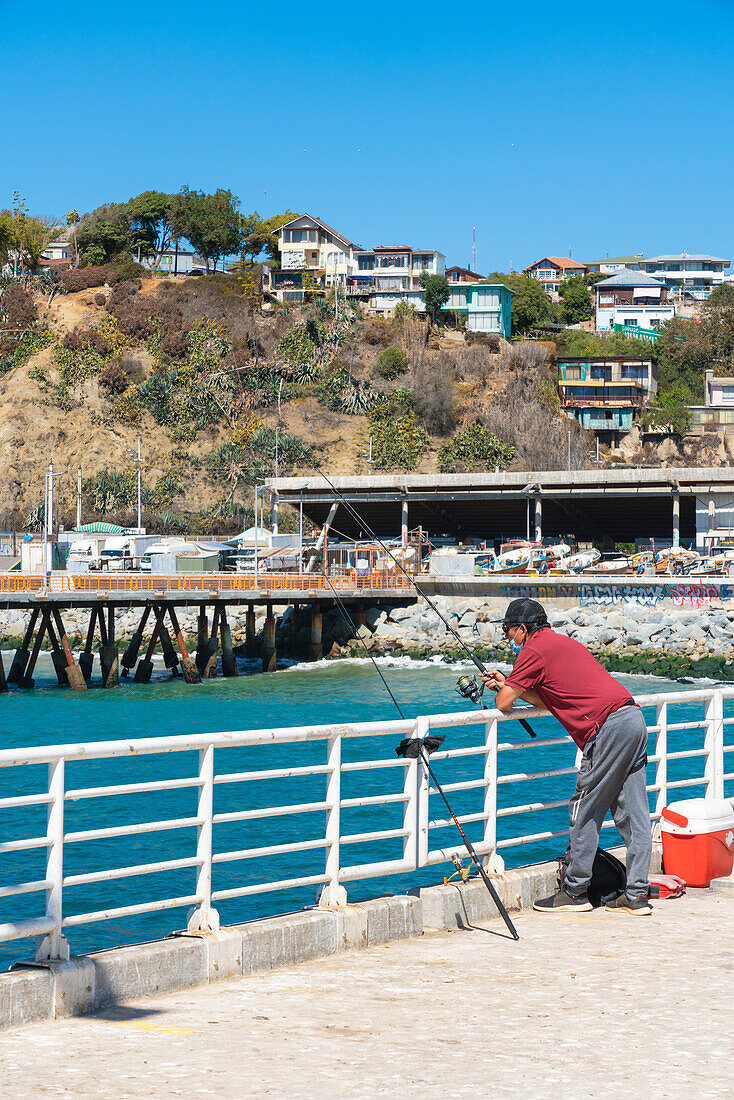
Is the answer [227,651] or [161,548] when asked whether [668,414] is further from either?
[227,651]

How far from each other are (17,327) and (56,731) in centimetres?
6520

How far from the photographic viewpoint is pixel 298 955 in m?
6.09

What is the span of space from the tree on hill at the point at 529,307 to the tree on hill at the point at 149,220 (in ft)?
97.4

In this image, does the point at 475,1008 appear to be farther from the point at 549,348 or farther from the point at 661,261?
the point at 661,261

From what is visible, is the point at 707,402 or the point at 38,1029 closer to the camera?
the point at 38,1029

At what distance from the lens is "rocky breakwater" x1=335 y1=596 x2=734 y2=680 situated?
36.2 meters

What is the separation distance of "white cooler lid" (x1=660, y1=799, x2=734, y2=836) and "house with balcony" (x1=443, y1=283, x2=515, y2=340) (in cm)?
8603

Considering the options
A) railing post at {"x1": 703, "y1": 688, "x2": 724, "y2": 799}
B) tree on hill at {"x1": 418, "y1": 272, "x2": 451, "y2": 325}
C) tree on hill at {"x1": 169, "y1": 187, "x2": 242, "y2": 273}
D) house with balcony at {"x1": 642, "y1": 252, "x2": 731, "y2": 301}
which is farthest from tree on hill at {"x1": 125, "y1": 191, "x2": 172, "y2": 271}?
railing post at {"x1": 703, "y1": 688, "x2": 724, "y2": 799}

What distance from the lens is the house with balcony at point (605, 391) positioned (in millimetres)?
79812

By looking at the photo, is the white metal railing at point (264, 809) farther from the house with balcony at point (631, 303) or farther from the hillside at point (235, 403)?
the house with balcony at point (631, 303)

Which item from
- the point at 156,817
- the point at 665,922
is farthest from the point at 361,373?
the point at 665,922

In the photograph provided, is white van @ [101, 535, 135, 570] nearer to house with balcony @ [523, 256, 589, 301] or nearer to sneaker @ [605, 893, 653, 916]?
sneaker @ [605, 893, 653, 916]

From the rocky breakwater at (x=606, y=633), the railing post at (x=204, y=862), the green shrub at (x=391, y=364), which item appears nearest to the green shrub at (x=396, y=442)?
the green shrub at (x=391, y=364)

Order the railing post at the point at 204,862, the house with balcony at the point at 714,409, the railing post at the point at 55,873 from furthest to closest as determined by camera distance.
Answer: the house with balcony at the point at 714,409, the railing post at the point at 204,862, the railing post at the point at 55,873
